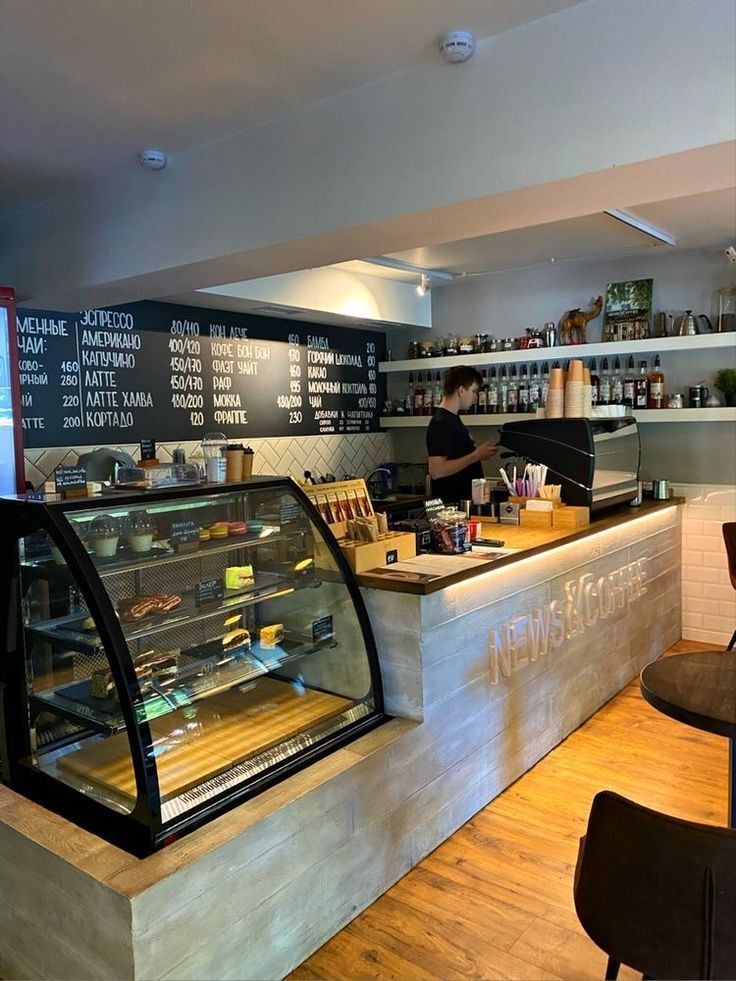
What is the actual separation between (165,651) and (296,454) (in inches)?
123

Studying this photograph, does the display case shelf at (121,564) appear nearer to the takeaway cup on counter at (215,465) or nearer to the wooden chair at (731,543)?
the takeaway cup on counter at (215,465)

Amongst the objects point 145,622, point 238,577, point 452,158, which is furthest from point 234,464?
point 452,158

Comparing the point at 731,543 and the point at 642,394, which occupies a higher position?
the point at 642,394

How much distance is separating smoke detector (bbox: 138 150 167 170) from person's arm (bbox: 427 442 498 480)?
85.5 inches

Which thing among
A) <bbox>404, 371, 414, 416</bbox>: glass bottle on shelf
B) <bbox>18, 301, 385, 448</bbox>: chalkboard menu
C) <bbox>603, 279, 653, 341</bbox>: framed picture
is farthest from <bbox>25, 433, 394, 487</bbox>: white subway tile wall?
<bbox>603, 279, 653, 341</bbox>: framed picture

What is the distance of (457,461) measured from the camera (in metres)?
4.32

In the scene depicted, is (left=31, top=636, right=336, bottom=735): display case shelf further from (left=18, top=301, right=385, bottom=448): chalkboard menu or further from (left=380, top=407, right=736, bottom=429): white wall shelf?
(left=380, top=407, right=736, bottom=429): white wall shelf

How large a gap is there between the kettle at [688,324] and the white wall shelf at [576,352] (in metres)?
0.07

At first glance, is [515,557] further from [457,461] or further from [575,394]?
[575,394]

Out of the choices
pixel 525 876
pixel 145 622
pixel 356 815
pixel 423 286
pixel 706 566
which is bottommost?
pixel 525 876

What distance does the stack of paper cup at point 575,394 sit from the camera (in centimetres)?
422

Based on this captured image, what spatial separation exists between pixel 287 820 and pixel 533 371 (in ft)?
13.1

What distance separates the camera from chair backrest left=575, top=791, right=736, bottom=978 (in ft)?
4.33

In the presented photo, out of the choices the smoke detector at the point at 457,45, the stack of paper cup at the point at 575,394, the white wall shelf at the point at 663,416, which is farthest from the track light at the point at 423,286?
the smoke detector at the point at 457,45
